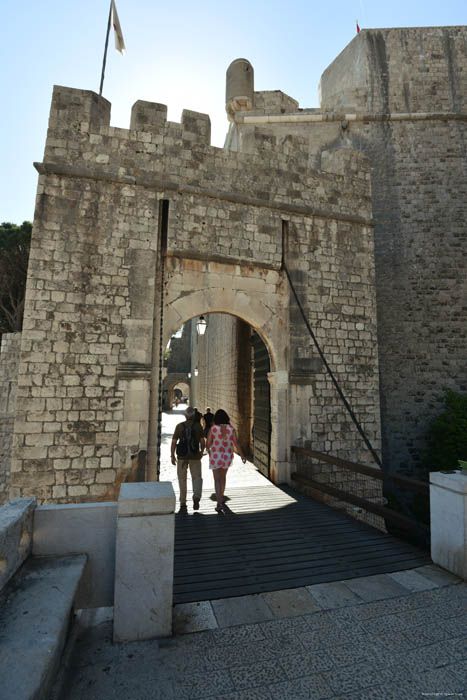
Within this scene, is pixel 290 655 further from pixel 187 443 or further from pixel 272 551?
pixel 187 443

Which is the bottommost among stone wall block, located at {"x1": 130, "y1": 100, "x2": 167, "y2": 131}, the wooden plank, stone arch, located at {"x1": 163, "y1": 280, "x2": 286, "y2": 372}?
the wooden plank

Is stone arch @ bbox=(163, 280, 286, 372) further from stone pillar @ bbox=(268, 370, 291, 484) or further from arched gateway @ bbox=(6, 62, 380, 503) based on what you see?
stone pillar @ bbox=(268, 370, 291, 484)

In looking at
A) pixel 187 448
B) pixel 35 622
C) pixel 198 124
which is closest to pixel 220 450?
pixel 187 448

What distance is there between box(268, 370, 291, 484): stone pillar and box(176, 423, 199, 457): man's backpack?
196cm

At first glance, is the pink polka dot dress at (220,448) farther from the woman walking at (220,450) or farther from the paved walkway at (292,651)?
the paved walkway at (292,651)

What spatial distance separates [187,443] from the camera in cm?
474

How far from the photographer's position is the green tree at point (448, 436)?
9977 mm

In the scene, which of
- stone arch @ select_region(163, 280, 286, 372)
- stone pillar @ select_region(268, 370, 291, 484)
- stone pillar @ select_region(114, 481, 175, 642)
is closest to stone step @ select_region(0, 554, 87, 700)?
stone pillar @ select_region(114, 481, 175, 642)

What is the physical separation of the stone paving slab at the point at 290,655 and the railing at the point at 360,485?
105 cm

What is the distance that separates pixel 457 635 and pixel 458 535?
86 centimetres

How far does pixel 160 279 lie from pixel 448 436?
9.59 m

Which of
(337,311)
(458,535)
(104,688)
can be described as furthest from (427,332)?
(104,688)

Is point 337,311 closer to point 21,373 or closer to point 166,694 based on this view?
point 21,373

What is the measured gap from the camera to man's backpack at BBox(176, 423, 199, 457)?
472cm
